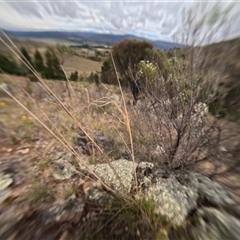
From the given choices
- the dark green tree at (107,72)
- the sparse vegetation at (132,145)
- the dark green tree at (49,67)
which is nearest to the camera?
the sparse vegetation at (132,145)

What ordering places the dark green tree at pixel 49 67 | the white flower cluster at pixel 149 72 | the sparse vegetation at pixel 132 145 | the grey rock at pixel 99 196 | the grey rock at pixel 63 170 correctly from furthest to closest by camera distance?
the dark green tree at pixel 49 67
the white flower cluster at pixel 149 72
the grey rock at pixel 63 170
the grey rock at pixel 99 196
the sparse vegetation at pixel 132 145

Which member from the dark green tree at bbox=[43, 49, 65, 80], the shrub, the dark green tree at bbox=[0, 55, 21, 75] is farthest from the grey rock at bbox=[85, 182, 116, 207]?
the shrub

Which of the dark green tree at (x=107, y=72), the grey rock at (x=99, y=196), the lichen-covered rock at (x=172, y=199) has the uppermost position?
the dark green tree at (x=107, y=72)

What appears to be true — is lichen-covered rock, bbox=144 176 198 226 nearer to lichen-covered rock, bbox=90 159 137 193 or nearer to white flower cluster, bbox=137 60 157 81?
lichen-covered rock, bbox=90 159 137 193

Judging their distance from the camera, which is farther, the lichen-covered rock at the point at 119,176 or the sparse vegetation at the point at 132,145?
the lichen-covered rock at the point at 119,176

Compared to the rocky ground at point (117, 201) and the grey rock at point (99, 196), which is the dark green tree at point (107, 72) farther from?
the grey rock at point (99, 196)

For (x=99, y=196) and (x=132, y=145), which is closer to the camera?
(x=132, y=145)

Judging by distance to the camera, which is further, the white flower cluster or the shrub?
the shrub

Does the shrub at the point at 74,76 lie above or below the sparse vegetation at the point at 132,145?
above

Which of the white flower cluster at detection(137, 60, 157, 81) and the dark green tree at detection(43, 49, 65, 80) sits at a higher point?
Result: the dark green tree at detection(43, 49, 65, 80)

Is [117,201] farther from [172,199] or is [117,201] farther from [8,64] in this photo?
[8,64]

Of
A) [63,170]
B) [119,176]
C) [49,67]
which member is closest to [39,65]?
[49,67]

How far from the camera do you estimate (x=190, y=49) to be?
8.00 feet

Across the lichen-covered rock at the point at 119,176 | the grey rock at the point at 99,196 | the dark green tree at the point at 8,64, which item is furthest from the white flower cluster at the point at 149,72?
the dark green tree at the point at 8,64
